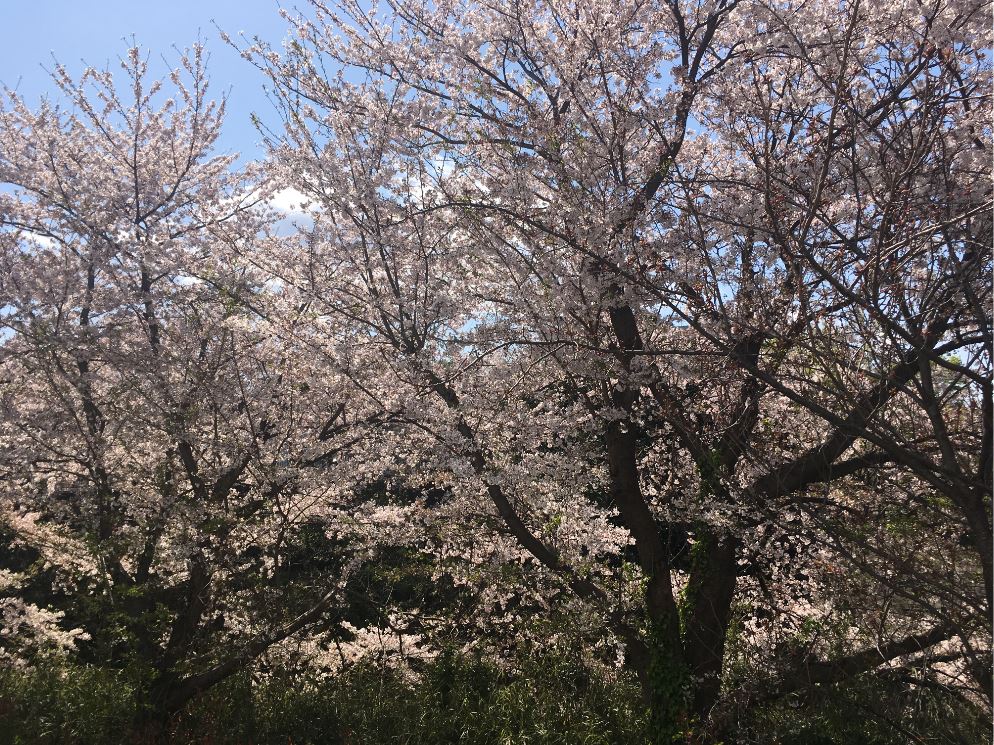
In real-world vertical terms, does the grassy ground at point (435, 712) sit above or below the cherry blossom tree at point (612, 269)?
below

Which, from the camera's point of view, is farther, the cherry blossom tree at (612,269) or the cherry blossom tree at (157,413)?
the cherry blossom tree at (157,413)

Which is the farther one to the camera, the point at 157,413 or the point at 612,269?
the point at 157,413

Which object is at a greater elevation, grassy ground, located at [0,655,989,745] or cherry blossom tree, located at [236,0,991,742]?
cherry blossom tree, located at [236,0,991,742]

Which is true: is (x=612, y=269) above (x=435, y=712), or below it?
above

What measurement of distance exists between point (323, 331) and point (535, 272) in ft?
6.17

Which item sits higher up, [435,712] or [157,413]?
[157,413]

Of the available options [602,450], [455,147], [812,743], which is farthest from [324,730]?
[455,147]

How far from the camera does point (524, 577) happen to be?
6906 mm

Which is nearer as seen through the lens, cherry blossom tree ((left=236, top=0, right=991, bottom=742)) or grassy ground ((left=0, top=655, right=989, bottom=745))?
cherry blossom tree ((left=236, top=0, right=991, bottom=742))

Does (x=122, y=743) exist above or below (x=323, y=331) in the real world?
below

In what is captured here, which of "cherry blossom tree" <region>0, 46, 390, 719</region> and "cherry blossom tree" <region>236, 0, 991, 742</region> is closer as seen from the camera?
"cherry blossom tree" <region>236, 0, 991, 742</region>

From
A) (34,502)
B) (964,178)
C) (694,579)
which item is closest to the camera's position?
(964,178)

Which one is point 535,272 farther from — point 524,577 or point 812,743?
point 812,743

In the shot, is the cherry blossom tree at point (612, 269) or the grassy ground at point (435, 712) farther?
the grassy ground at point (435, 712)
